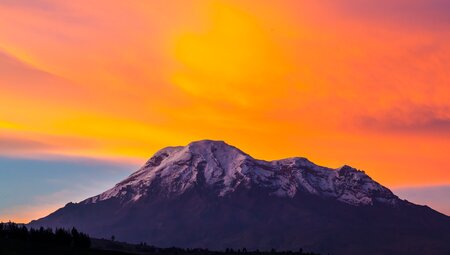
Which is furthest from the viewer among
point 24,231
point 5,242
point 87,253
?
point 24,231

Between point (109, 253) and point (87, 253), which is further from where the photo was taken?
point (109, 253)

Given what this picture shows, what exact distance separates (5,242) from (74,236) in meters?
30.9

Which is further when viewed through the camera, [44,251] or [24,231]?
[24,231]

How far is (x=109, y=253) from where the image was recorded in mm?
190000

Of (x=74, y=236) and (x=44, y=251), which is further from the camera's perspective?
(x=74, y=236)

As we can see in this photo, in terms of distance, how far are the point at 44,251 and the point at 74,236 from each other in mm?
26170

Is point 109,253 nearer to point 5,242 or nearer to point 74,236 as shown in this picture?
point 74,236

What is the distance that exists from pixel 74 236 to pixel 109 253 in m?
10.8

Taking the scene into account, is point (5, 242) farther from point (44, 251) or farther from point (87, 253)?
point (87, 253)

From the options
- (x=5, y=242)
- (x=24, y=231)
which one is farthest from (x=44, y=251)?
(x=24, y=231)

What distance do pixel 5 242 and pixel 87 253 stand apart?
20789mm

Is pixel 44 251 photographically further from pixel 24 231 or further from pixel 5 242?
pixel 24 231

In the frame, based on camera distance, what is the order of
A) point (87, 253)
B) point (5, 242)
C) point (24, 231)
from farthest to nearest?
point (24, 231), point (87, 253), point (5, 242)

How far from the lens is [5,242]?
6447 inches
